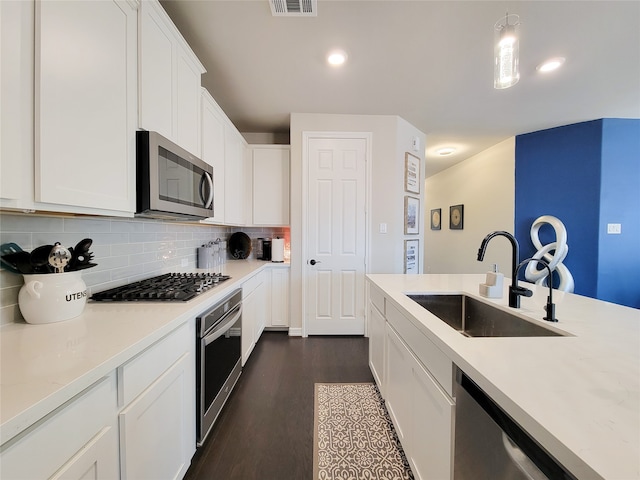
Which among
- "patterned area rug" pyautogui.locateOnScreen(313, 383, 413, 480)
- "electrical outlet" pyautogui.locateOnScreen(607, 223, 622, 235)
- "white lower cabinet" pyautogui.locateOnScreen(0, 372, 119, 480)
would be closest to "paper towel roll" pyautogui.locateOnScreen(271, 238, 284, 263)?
"patterned area rug" pyautogui.locateOnScreen(313, 383, 413, 480)

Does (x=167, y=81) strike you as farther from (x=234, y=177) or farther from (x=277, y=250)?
(x=277, y=250)

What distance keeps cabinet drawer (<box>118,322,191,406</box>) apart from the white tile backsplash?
540mm

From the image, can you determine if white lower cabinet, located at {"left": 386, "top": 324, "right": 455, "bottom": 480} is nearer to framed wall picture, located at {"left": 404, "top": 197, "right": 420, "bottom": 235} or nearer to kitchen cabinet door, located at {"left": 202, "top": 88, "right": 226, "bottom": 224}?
kitchen cabinet door, located at {"left": 202, "top": 88, "right": 226, "bottom": 224}

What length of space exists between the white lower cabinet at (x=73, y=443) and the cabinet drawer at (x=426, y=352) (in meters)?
1.06

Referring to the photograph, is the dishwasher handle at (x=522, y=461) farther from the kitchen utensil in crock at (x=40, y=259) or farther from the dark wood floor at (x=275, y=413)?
the kitchen utensil in crock at (x=40, y=259)

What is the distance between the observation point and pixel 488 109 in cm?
286

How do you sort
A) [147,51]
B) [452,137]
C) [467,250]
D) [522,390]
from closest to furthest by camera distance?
[522,390] < [147,51] < [452,137] < [467,250]

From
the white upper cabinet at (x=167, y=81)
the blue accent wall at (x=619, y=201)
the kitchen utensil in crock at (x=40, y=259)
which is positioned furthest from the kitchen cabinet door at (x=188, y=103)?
the blue accent wall at (x=619, y=201)

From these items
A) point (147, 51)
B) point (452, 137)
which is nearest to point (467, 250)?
point (452, 137)

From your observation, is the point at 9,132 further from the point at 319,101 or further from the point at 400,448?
the point at 319,101

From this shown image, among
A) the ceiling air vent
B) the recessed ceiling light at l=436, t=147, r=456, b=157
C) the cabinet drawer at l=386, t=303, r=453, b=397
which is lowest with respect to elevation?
the cabinet drawer at l=386, t=303, r=453, b=397

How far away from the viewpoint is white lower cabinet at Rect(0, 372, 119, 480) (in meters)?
0.51

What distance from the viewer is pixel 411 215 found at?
3.29m

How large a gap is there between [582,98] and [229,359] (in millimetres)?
4174
